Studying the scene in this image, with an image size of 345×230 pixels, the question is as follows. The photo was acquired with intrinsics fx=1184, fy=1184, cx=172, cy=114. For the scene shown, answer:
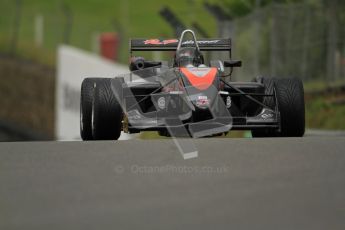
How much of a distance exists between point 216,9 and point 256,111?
1001 cm

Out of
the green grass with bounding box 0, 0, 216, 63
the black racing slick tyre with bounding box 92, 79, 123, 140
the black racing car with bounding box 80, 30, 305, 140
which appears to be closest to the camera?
the black racing car with bounding box 80, 30, 305, 140

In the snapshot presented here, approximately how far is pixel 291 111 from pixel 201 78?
1037 millimetres

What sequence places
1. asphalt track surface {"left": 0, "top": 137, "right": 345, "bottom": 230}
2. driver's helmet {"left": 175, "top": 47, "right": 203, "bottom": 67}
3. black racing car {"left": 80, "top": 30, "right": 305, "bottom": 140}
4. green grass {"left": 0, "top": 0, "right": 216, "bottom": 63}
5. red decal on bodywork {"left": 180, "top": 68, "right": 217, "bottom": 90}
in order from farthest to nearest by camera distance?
green grass {"left": 0, "top": 0, "right": 216, "bottom": 63}
driver's helmet {"left": 175, "top": 47, "right": 203, "bottom": 67}
red decal on bodywork {"left": 180, "top": 68, "right": 217, "bottom": 90}
black racing car {"left": 80, "top": 30, "right": 305, "bottom": 140}
asphalt track surface {"left": 0, "top": 137, "right": 345, "bottom": 230}

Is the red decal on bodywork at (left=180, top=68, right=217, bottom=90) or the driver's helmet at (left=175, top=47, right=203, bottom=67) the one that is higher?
the driver's helmet at (left=175, top=47, right=203, bottom=67)

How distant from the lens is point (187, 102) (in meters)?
12.1

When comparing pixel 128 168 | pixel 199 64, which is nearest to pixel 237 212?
pixel 128 168

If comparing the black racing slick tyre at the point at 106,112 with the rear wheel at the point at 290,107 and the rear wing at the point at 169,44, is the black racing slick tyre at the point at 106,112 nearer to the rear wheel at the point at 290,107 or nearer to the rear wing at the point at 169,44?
the rear wing at the point at 169,44

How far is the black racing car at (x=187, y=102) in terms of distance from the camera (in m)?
12.1

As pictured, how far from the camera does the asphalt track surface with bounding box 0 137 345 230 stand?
266 inches

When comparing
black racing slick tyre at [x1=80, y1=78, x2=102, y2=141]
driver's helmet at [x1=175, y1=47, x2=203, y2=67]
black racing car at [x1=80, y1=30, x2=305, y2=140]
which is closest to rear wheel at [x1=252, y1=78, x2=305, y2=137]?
black racing car at [x1=80, y1=30, x2=305, y2=140]

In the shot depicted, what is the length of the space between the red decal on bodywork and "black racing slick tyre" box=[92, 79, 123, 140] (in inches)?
31.2

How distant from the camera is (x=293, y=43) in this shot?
73.8ft

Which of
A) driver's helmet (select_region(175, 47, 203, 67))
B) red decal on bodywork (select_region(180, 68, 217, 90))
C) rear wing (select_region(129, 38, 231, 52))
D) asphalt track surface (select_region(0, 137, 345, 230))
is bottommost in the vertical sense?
asphalt track surface (select_region(0, 137, 345, 230))

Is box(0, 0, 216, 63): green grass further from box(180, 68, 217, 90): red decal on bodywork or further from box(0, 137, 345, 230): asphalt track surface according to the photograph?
box(0, 137, 345, 230): asphalt track surface
